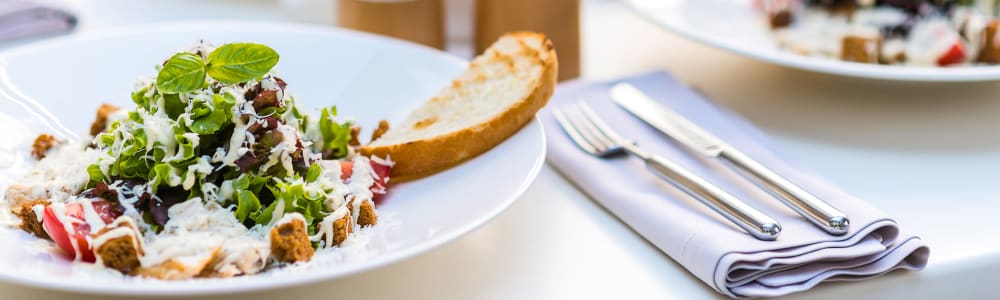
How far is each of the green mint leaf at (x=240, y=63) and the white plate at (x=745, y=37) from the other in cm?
86

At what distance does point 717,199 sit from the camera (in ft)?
4.39

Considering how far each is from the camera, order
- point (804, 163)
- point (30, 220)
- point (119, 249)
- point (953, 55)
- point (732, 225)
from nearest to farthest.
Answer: point (119, 249) → point (30, 220) → point (732, 225) → point (804, 163) → point (953, 55)

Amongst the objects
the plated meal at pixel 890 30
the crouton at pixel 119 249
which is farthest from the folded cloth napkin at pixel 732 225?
the crouton at pixel 119 249

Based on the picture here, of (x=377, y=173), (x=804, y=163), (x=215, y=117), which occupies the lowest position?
(x=804, y=163)

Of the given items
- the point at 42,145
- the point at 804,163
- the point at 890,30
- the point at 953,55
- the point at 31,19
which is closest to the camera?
the point at 42,145

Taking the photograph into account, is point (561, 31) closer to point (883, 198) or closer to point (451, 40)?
point (451, 40)

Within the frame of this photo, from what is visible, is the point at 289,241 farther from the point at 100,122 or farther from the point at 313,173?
the point at 100,122

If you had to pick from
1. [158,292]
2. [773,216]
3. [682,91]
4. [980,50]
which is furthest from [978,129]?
[158,292]

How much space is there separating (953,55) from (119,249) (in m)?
1.57

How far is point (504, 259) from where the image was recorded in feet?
4.40

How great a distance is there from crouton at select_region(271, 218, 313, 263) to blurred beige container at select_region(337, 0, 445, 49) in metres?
0.92

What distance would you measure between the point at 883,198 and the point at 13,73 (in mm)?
1382

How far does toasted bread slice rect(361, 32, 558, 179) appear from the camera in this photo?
54.9 inches

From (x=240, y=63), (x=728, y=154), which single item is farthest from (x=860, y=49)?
(x=240, y=63)
